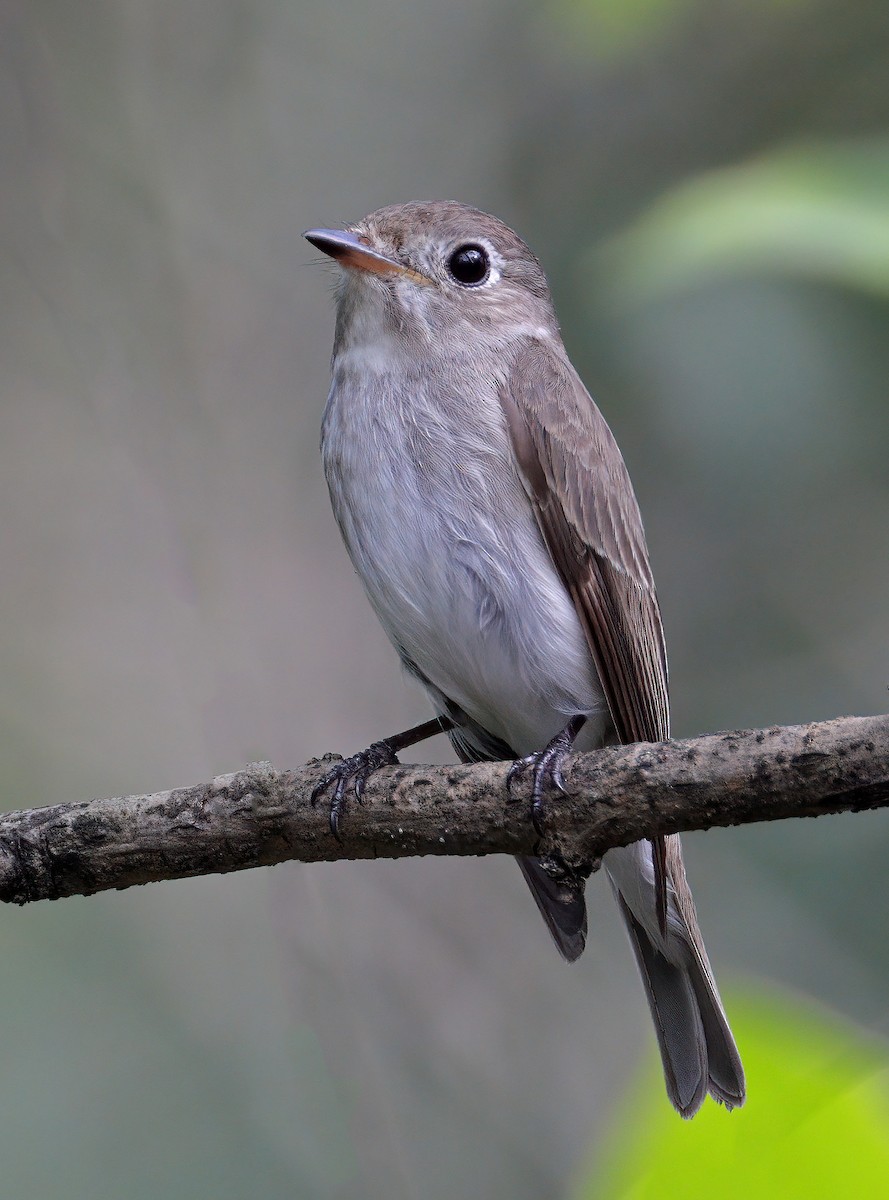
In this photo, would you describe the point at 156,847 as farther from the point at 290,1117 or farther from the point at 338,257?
the point at 290,1117

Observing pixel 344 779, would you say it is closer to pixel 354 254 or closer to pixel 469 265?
pixel 354 254

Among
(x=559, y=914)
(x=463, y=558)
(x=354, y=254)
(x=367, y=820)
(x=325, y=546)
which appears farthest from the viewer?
(x=325, y=546)

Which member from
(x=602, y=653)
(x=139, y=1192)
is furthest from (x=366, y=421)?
(x=139, y=1192)

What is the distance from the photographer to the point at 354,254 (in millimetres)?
2287

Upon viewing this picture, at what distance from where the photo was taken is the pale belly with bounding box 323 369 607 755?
2.19 metres

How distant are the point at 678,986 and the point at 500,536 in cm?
96

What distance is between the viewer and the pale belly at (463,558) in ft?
7.19

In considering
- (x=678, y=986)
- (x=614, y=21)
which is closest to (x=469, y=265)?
(x=614, y=21)

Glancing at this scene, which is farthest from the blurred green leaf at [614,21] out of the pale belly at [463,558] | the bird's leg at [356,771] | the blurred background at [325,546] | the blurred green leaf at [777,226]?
the bird's leg at [356,771]

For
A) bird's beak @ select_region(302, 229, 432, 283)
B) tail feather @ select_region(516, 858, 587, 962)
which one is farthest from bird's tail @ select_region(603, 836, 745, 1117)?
bird's beak @ select_region(302, 229, 432, 283)

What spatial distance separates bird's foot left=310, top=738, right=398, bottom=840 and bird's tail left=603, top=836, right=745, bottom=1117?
0.63 m

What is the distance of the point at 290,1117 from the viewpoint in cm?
312

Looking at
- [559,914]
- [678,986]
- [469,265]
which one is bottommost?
[678,986]

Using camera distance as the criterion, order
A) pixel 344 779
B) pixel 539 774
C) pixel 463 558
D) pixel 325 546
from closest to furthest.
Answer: pixel 539 774 < pixel 344 779 < pixel 463 558 < pixel 325 546
